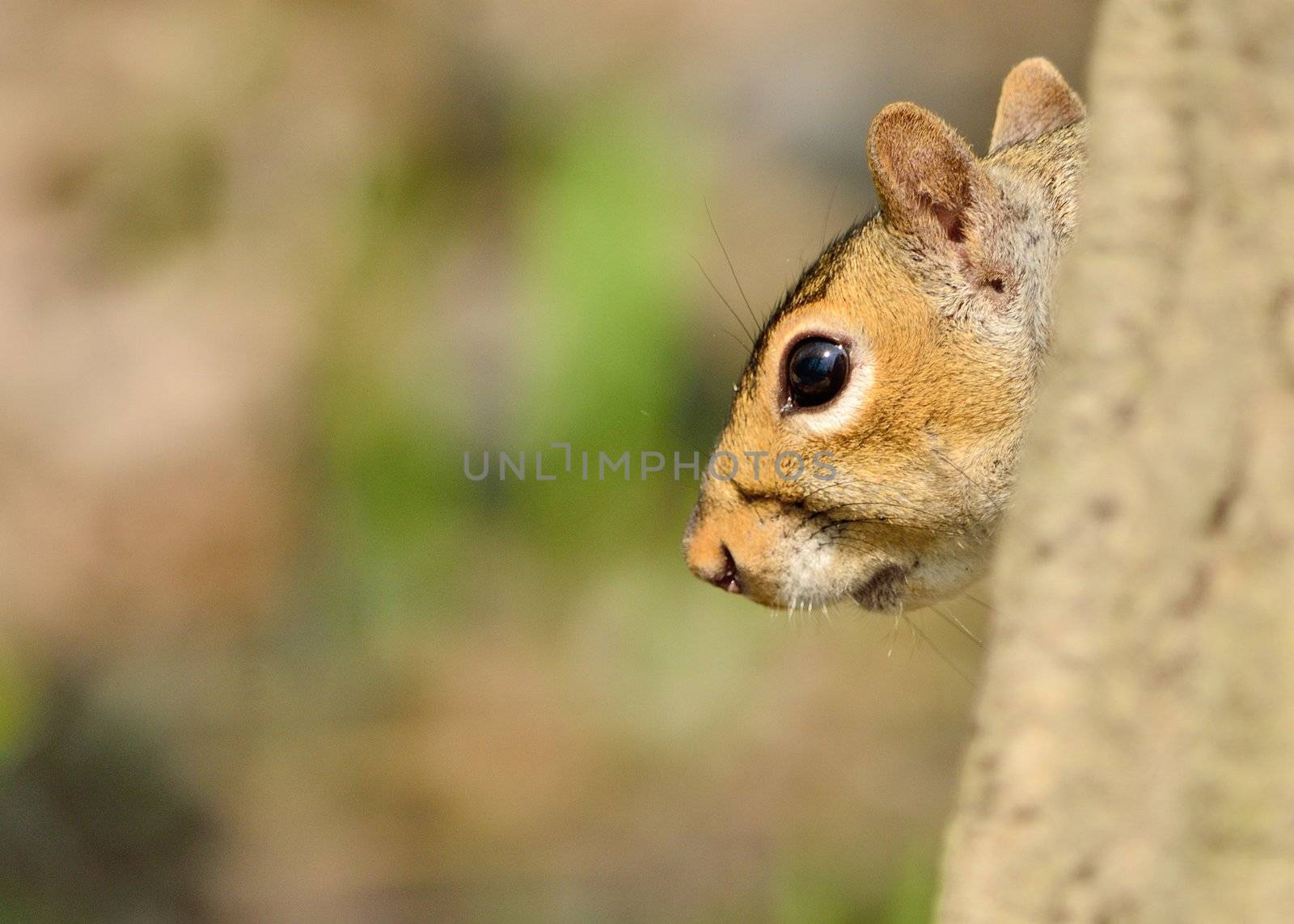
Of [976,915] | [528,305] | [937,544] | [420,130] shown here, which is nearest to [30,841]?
[528,305]

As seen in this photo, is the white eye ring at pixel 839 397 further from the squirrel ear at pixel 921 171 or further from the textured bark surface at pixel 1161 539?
the textured bark surface at pixel 1161 539

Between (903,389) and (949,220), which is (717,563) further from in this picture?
(949,220)

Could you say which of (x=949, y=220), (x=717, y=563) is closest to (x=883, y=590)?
(x=717, y=563)

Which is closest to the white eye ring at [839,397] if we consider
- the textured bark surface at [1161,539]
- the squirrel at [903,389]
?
the squirrel at [903,389]

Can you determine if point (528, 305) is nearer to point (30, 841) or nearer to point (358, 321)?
point (358, 321)

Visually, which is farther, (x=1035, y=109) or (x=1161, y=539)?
(x=1035, y=109)

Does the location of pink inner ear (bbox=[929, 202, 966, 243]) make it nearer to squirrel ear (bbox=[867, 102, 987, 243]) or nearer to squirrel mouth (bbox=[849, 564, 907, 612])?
squirrel ear (bbox=[867, 102, 987, 243])
